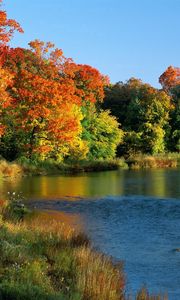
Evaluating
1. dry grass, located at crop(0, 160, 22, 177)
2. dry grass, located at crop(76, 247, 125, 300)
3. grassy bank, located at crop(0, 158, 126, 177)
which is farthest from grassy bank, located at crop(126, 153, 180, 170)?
dry grass, located at crop(76, 247, 125, 300)

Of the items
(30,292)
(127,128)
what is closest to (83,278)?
(30,292)

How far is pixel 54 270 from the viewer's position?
1241cm

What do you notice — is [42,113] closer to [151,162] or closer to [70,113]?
[70,113]

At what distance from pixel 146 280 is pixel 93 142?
50.0 meters

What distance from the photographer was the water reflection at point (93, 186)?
34.5 m

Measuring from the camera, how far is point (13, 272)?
34.6ft

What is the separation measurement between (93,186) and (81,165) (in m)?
17.0

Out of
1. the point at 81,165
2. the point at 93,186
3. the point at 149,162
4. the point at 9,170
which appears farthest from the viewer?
the point at 149,162

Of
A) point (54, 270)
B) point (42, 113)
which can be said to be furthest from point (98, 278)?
point (42, 113)

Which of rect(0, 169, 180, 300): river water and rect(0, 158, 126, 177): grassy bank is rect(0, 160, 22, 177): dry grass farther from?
rect(0, 169, 180, 300): river water

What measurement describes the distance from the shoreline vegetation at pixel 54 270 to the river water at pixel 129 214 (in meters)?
1.35

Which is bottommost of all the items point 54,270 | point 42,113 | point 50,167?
point 54,270

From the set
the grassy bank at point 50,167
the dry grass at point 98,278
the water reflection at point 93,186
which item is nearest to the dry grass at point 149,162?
the grassy bank at point 50,167

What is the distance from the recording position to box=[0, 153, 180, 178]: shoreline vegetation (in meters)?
48.4
